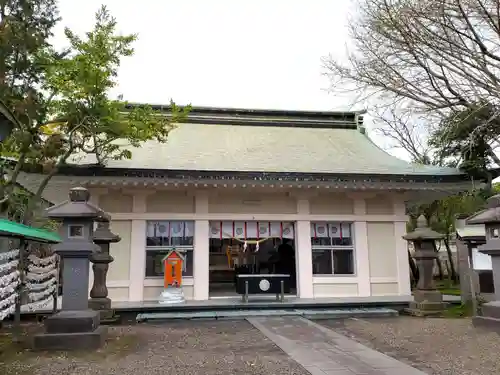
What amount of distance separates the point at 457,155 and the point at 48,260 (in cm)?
1494

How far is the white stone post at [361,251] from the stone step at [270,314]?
4.56ft

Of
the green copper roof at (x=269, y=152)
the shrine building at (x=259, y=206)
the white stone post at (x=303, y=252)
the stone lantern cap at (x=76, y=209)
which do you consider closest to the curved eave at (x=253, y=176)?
the shrine building at (x=259, y=206)

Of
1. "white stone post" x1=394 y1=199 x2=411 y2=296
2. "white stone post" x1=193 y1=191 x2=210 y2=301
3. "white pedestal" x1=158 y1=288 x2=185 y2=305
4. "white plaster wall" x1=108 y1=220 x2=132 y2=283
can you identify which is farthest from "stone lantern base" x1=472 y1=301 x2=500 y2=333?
"white plaster wall" x1=108 y1=220 x2=132 y2=283

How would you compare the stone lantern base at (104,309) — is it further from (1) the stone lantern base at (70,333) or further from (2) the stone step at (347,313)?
(2) the stone step at (347,313)

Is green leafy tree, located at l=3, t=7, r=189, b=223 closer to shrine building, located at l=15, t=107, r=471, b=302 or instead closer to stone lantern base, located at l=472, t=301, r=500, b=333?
shrine building, located at l=15, t=107, r=471, b=302

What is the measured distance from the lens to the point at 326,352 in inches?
231

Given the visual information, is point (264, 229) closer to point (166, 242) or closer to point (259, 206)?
point (259, 206)

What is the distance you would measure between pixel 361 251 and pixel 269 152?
13.1 feet

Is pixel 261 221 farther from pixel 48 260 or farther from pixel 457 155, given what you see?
pixel 457 155

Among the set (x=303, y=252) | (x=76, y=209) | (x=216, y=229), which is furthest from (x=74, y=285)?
(x=303, y=252)

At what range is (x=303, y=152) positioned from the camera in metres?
12.5

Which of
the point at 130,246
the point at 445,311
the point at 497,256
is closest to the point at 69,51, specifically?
the point at 130,246

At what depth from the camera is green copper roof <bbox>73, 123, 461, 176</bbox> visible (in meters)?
10.8

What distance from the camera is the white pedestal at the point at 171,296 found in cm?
965
